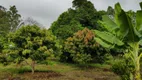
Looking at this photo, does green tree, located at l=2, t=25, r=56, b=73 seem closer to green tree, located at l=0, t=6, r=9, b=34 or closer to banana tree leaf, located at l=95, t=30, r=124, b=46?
banana tree leaf, located at l=95, t=30, r=124, b=46

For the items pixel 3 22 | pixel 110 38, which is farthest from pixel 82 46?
pixel 3 22

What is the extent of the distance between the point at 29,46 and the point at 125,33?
11.0 metres

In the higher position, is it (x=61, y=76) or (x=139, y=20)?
(x=139, y=20)

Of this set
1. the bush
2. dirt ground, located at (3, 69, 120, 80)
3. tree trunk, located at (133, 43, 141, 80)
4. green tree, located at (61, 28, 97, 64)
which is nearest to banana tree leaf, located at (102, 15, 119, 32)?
tree trunk, located at (133, 43, 141, 80)

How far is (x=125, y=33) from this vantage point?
11836 millimetres

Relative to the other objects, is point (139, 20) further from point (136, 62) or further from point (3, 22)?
point (3, 22)

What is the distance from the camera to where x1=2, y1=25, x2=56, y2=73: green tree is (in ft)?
69.1

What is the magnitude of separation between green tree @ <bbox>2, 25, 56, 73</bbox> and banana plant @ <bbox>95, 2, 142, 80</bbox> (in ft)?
28.7

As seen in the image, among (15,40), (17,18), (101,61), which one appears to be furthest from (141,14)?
(17,18)

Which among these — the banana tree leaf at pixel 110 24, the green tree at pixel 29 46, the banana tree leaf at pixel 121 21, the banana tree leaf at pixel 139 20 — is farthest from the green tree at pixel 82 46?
the banana tree leaf at pixel 121 21

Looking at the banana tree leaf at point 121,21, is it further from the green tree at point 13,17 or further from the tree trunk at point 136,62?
the green tree at point 13,17

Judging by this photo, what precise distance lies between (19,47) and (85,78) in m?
5.94

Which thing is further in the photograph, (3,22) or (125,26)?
(3,22)

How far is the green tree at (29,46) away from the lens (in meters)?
21.1
